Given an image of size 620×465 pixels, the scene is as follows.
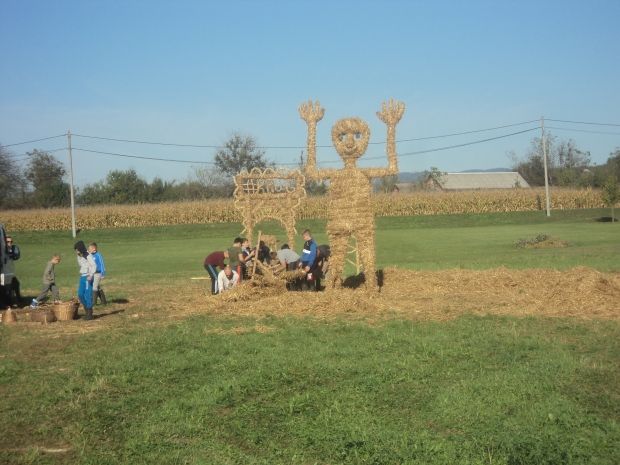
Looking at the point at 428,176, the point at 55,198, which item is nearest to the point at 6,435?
the point at 55,198

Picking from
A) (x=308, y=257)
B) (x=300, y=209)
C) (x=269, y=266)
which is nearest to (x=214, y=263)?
(x=269, y=266)

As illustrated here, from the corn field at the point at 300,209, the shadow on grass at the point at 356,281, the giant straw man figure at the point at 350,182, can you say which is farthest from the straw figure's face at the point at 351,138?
the corn field at the point at 300,209

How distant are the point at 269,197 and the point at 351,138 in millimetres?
5406

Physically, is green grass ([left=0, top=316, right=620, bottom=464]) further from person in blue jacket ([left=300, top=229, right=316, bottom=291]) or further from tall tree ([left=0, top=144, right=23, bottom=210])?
tall tree ([left=0, top=144, right=23, bottom=210])

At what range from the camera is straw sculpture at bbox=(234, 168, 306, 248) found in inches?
750

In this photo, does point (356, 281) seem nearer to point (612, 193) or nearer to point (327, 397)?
point (327, 397)

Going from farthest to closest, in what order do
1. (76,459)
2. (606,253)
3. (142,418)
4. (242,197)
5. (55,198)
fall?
1. (55,198)
2. (606,253)
3. (242,197)
4. (142,418)
5. (76,459)

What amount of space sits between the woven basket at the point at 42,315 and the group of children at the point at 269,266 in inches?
152

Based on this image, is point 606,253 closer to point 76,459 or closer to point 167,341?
point 167,341

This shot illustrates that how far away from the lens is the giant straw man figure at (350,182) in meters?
13.9

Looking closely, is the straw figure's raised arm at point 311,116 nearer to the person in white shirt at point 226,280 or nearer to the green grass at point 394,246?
the person in white shirt at point 226,280

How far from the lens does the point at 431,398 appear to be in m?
6.94

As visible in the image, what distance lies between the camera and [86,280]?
13.3 metres

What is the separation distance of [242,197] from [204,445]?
43.7ft
